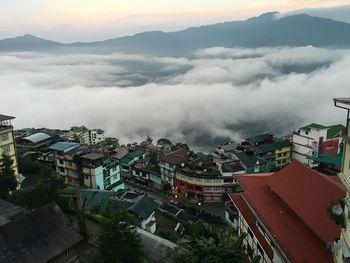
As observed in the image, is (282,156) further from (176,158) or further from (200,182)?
(176,158)

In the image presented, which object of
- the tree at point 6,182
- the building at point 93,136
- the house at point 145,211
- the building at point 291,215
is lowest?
the building at point 93,136

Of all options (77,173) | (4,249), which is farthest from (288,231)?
(77,173)

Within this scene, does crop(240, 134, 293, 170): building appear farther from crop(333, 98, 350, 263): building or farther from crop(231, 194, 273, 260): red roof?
crop(333, 98, 350, 263): building

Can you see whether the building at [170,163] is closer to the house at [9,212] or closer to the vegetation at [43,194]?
the vegetation at [43,194]

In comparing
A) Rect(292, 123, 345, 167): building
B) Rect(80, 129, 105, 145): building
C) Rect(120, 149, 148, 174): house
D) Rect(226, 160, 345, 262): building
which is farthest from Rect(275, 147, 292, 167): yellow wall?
Rect(80, 129, 105, 145): building

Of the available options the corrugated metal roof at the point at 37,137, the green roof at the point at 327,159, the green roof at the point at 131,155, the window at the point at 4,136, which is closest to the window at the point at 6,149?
the window at the point at 4,136

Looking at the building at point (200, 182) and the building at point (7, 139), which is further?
the building at point (200, 182)
